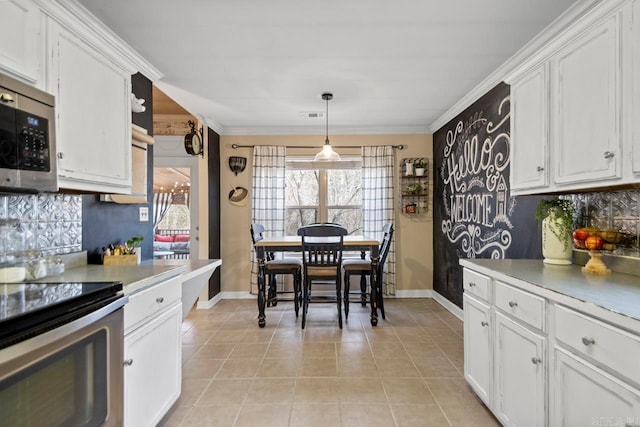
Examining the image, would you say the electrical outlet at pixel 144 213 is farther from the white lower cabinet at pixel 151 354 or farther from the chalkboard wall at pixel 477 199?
the chalkboard wall at pixel 477 199

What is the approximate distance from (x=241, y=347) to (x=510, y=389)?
84.8 inches

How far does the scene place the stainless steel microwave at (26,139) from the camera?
121cm

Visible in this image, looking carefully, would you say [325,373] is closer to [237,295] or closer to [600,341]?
[600,341]

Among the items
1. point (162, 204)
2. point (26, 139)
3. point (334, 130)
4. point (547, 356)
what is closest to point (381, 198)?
point (334, 130)

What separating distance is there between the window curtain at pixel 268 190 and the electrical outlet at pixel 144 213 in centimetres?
186

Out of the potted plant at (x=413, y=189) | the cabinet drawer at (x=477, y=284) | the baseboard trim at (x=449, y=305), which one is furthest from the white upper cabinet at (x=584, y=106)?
the potted plant at (x=413, y=189)

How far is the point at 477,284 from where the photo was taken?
6.40ft

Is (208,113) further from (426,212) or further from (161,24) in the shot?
(426,212)

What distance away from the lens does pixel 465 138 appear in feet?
11.5

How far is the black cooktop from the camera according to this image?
885mm

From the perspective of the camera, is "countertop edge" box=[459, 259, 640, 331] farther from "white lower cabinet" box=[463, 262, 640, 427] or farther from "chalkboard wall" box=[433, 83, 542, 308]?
"chalkboard wall" box=[433, 83, 542, 308]

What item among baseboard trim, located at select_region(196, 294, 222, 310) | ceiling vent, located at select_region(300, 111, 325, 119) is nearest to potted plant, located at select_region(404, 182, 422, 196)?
ceiling vent, located at select_region(300, 111, 325, 119)

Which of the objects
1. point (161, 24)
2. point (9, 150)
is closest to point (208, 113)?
point (161, 24)

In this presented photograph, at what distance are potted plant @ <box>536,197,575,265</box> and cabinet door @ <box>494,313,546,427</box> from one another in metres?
0.57
